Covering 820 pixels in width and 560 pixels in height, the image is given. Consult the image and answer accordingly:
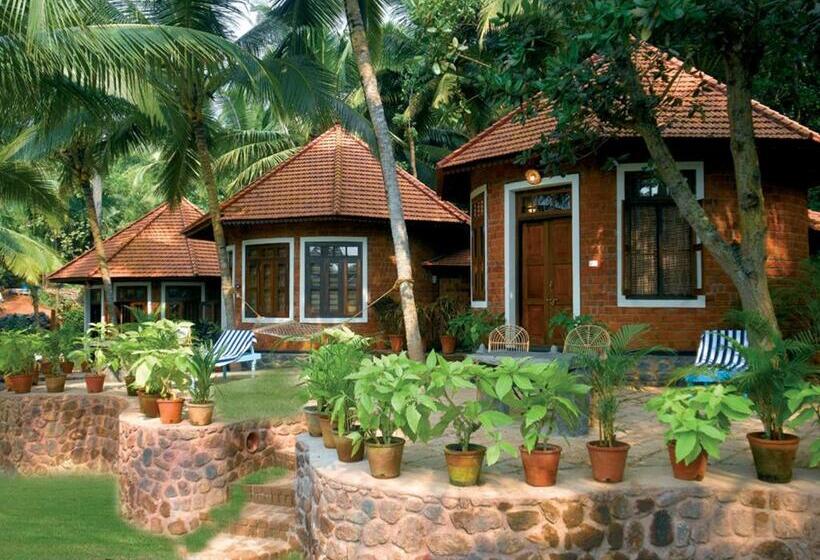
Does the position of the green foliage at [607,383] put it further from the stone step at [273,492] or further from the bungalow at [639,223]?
the bungalow at [639,223]

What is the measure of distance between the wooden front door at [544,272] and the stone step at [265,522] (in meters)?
5.24

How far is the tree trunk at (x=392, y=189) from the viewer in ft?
30.1

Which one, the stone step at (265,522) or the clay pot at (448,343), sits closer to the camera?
the stone step at (265,522)

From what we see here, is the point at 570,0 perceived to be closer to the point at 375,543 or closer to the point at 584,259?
the point at 584,259

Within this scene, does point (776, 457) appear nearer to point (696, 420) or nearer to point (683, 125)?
point (696, 420)

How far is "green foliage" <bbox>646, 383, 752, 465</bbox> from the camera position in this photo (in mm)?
4355

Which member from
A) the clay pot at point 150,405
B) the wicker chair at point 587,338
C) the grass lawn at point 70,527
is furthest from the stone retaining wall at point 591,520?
the clay pot at point 150,405

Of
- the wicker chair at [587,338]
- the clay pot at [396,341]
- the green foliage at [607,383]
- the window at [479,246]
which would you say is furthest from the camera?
the clay pot at [396,341]

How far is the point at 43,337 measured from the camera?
11.3 metres

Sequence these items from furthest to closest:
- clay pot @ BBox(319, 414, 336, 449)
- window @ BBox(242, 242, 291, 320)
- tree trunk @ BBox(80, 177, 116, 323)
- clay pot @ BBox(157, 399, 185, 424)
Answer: tree trunk @ BBox(80, 177, 116, 323)
window @ BBox(242, 242, 291, 320)
clay pot @ BBox(157, 399, 185, 424)
clay pot @ BBox(319, 414, 336, 449)

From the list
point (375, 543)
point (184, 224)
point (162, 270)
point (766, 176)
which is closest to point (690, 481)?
point (375, 543)

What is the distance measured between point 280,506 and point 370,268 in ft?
25.7

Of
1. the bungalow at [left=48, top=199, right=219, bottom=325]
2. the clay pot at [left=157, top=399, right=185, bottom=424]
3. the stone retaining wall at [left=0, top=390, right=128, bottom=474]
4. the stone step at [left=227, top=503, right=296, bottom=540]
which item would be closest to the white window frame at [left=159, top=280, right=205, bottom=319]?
the bungalow at [left=48, top=199, right=219, bottom=325]

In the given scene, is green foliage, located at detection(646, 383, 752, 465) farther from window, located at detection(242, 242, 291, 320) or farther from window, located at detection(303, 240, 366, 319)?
window, located at detection(242, 242, 291, 320)
